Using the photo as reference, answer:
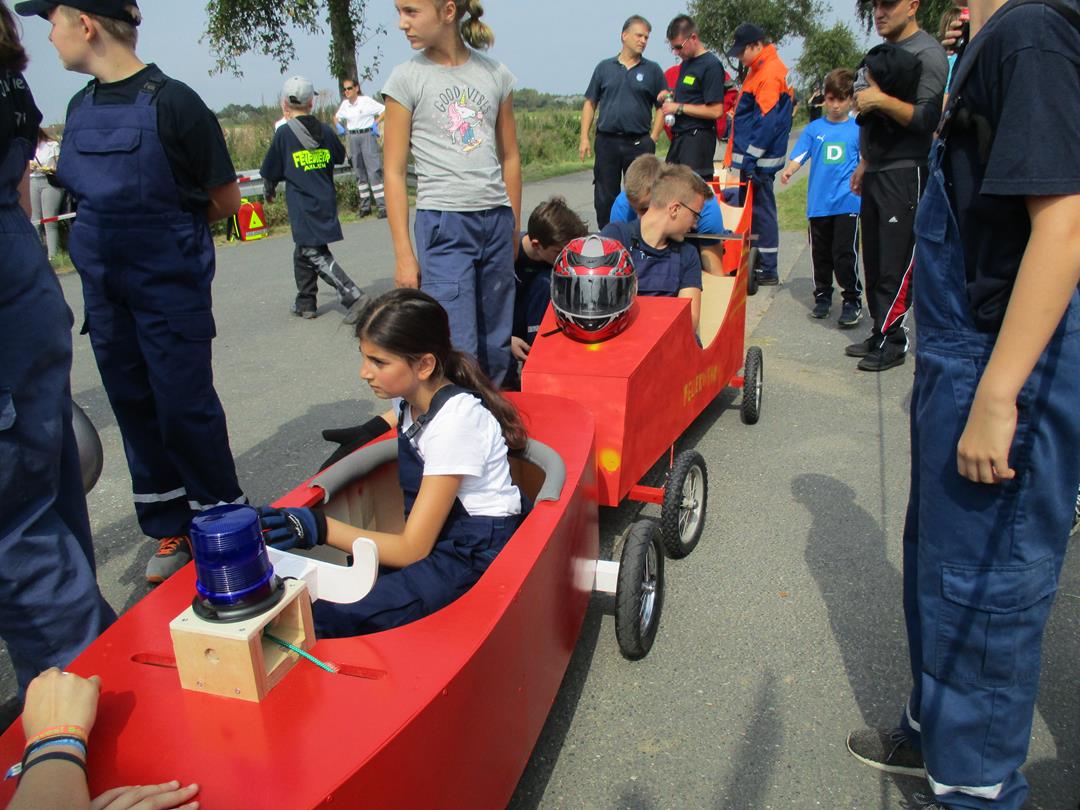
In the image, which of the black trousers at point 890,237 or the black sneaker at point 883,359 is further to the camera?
the black sneaker at point 883,359

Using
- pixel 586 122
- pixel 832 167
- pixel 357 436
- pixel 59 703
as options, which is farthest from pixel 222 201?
pixel 586 122

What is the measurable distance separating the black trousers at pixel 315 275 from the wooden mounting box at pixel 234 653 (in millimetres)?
6040

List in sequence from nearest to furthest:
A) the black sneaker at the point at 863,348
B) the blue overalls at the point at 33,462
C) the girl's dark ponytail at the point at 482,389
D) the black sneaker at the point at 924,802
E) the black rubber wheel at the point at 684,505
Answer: the blue overalls at the point at 33,462 → the black sneaker at the point at 924,802 → the girl's dark ponytail at the point at 482,389 → the black rubber wheel at the point at 684,505 → the black sneaker at the point at 863,348

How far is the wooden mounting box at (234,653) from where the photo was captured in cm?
149

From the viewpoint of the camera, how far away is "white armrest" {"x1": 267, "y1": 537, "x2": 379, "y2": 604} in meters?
1.77

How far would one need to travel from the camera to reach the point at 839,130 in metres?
6.98

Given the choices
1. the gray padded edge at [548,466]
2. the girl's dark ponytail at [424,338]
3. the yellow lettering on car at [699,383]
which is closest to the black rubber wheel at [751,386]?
the yellow lettering on car at [699,383]

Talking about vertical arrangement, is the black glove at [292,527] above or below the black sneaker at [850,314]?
above

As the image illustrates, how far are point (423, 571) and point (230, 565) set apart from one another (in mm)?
765

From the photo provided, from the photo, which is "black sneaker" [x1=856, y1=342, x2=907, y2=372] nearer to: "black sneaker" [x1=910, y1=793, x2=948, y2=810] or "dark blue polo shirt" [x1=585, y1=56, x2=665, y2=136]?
"dark blue polo shirt" [x1=585, y1=56, x2=665, y2=136]

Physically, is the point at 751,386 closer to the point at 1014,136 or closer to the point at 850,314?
the point at 850,314

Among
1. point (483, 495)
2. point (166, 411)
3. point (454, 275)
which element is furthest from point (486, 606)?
point (454, 275)

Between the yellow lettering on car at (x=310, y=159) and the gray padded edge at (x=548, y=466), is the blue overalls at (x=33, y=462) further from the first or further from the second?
the yellow lettering on car at (x=310, y=159)

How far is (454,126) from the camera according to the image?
11.8 feet
